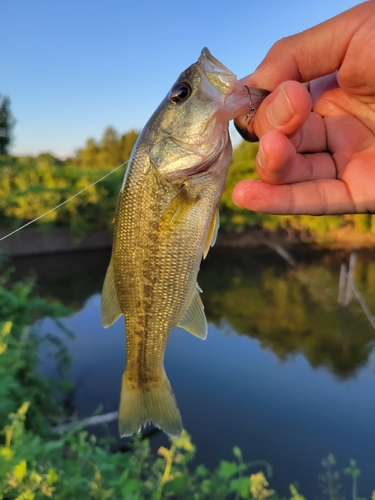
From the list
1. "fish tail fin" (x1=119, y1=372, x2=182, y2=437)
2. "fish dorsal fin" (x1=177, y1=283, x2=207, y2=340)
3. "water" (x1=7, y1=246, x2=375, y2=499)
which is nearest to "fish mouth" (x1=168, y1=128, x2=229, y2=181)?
"fish dorsal fin" (x1=177, y1=283, x2=207, y2=340)

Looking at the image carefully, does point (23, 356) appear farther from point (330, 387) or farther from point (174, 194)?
point (330, 387)

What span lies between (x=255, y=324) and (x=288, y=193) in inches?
276

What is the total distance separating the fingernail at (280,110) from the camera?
1.30 metres

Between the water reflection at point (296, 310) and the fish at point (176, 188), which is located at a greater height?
the fish at point (176, 188)

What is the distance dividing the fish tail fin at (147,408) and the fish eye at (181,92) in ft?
4.33

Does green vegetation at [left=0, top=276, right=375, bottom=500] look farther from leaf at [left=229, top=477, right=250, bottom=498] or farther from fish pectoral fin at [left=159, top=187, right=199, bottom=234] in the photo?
fish pectoral fin at [left=159, top=187, right=199, bottom=234]

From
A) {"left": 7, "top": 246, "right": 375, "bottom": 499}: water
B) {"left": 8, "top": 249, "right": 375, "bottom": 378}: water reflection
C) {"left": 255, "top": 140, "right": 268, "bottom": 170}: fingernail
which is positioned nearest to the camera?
{"left": 255, "top": 140, "right": 268, "bottom": 170}: fingernail

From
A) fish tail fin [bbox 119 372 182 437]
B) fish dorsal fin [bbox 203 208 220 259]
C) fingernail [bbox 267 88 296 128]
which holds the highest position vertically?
fingernail [bbox 267 88 296 128]

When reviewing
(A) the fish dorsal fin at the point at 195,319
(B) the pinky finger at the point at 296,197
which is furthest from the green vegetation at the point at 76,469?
(B) the pinky finger at the point at 296,197

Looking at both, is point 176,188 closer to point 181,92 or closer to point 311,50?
point 181,92

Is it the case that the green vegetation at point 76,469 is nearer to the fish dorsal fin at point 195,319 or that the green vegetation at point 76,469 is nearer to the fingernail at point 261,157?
the fish dorsal fin at point 195,319

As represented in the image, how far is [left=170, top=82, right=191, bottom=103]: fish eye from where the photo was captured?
1.52 metres

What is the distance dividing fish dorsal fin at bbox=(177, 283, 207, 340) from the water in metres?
3.21

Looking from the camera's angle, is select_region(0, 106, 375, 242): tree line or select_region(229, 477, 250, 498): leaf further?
select_region(0, 106, 375, 242): tree line
